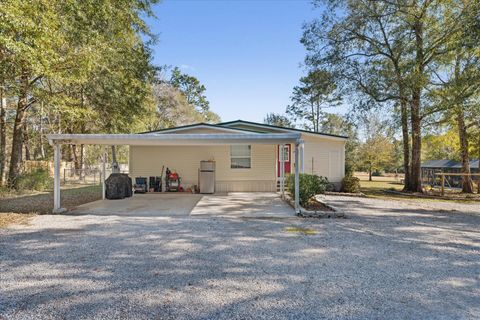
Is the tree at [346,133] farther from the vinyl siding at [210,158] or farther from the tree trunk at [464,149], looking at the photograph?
the vinyl siding at [210,158]

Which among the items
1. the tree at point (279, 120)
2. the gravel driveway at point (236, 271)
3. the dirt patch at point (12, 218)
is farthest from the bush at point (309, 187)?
the tree at point (279, 120)

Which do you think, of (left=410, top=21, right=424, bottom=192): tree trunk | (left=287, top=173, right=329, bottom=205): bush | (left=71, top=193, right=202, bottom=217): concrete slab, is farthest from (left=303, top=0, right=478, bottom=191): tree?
(left=71, top=193, right=202, bottom=217): concrete slab

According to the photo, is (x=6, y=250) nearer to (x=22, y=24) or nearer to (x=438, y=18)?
(x=22, y=24)

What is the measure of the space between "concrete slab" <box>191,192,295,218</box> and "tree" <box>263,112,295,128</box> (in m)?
25.9

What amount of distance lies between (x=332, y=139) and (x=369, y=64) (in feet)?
13.0

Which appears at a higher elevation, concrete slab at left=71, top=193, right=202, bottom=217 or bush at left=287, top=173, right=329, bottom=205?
bush at left=287, top=173, right=329, bottom=205

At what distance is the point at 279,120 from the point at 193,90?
1174 cm

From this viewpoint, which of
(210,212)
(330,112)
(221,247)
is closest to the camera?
(221,247)

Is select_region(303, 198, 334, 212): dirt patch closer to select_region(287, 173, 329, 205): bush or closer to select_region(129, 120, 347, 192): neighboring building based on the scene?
select_region(287, 173, 329, 205): bush

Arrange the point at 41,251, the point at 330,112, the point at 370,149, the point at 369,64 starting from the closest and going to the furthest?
the point at 41,251
the point at 369,64
the point at 370,149
the point at 330,112

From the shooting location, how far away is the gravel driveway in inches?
103

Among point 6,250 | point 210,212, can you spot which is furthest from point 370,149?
point 6,250

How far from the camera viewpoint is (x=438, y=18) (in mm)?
12172

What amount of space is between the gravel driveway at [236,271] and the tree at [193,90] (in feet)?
97.1
